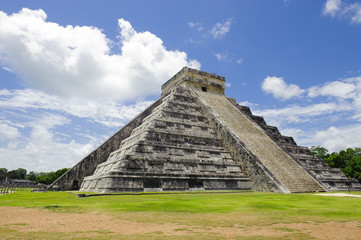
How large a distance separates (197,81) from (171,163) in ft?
36.8

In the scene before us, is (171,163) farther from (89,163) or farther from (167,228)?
(167,228)

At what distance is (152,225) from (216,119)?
12.4m

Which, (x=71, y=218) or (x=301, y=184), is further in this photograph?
(x=301, y=184)

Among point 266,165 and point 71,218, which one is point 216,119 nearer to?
point 266,165

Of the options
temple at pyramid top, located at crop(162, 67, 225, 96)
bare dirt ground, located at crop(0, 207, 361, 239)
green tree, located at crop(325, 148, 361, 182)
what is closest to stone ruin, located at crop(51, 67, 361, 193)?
temple at pyramid top, located at crop(162, 67, 225, 96)

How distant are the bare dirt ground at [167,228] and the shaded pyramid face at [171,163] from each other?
5.88m

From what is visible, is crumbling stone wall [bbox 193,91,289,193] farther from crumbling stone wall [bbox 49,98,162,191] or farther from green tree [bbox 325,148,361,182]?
green tree [bbox 325,148,361,182]

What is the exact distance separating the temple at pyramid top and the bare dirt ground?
57.3 ft

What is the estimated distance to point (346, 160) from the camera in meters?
32.1

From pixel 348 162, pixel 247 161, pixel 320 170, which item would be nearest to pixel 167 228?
pixel 247 161

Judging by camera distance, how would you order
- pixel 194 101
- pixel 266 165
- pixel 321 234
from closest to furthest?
pixel 321 234 < pixel 266 165 < pixel 194 101

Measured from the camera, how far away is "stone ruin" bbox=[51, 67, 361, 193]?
1141 cm

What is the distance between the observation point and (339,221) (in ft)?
15.6

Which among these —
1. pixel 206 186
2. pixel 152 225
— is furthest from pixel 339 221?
pixel 206 186
